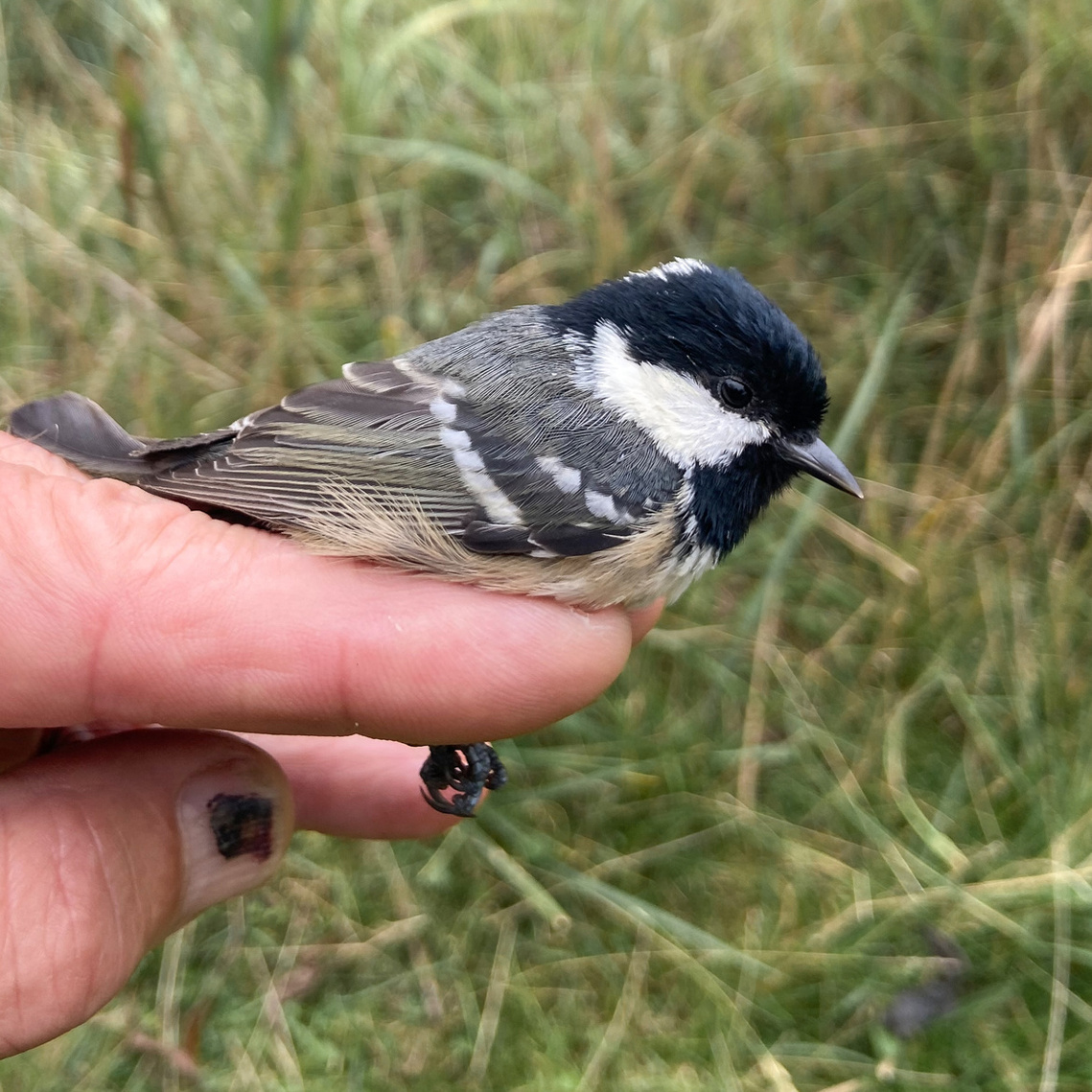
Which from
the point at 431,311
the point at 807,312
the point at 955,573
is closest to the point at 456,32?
the point at 431,311

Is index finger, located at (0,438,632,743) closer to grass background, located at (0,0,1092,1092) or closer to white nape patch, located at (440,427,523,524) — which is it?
white nape patch, located at (440,427,523,524)

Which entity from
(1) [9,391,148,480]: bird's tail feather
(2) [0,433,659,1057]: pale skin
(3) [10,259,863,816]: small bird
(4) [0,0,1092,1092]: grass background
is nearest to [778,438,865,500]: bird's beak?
(3) [10,259,863,816]: small bird

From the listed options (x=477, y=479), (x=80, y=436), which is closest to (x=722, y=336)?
(x=477, y=479)

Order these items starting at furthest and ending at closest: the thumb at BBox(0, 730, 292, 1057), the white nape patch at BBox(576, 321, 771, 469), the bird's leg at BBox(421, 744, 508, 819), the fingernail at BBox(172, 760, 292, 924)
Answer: the bird's leg at BBox(421, 744, 508, 819)
the white nape patch at BBox(576, 321, 771, 469)
the fingernail at BBox(172, 760, 292, 924)
the thumb at BBox(0, 730, 292, 1057)

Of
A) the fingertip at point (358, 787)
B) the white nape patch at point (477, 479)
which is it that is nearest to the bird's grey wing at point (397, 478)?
the white nape patch at point (477, 479)

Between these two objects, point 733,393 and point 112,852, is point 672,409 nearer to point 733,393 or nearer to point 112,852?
point 733,393

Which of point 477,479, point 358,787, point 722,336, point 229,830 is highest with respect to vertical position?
point 722,336

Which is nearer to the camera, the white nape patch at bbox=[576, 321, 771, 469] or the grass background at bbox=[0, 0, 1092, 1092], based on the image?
the white nape patch at bbox=[576, 321, 771, 469]

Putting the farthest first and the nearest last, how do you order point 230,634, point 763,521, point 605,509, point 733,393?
point 763,521, point 733,393, point 605,509, point 230,634
